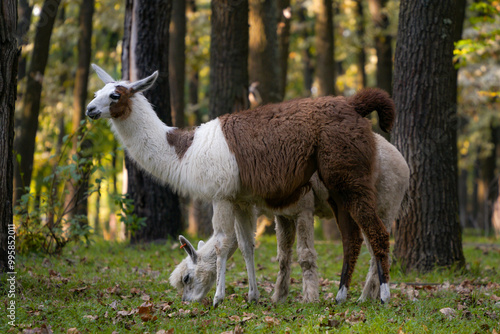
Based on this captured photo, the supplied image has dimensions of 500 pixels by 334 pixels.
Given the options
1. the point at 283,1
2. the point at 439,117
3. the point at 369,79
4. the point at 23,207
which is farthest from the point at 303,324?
the point at 369,79

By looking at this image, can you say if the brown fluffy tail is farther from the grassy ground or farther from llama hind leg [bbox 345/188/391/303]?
the grassy ground

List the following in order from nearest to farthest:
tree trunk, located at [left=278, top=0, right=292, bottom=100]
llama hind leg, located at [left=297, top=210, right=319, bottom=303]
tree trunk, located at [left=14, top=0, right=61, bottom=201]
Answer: llama hind leg, located at [left=297, top=210, right=319, bottom=303] < tree trunk, located at [left=14, top=0, right=61, bottom=201] < tree trunk, located at [left=278, top=0, right=292, bottom=100]

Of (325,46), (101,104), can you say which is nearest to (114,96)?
(101,104)

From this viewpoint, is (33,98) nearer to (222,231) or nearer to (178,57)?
(178,57)

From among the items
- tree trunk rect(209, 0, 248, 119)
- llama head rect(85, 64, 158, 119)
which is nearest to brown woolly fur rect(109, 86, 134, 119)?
llama head rect(85, 64, 158, 119)

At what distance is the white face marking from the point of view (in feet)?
18.5

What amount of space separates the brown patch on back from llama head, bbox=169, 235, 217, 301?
1179mm

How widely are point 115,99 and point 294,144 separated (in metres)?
2.00

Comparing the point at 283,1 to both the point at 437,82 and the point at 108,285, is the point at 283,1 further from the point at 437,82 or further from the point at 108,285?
the point at 108,285

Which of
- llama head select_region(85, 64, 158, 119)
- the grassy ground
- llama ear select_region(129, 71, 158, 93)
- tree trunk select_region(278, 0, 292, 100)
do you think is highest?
tree trunk select_region(278, 0, 292, 100)

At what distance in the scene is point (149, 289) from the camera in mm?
6539

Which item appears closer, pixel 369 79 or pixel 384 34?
pixel 384 34

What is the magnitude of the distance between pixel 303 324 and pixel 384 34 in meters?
12.4

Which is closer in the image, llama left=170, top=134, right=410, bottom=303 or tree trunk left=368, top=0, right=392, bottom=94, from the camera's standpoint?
llama left=170, top=134, right=410, bottom=303
